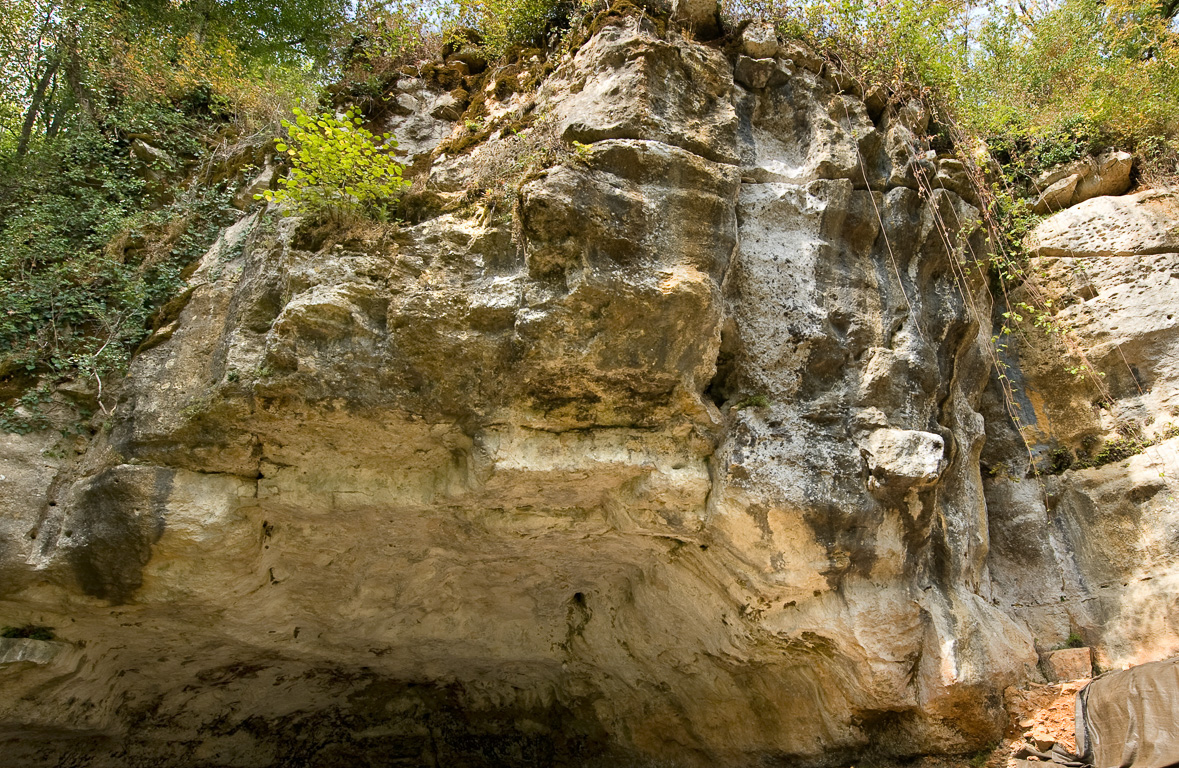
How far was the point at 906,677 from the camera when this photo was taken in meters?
4.27

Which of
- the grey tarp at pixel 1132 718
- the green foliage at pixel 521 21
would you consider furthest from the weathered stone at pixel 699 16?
the grey tarp at pixel 1132 718

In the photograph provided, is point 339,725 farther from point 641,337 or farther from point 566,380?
point 641,337

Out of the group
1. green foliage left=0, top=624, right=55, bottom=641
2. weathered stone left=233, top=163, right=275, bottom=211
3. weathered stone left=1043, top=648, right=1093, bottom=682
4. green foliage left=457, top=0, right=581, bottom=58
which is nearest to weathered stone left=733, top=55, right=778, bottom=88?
green foliage left=457, top=0, right=581, bottom=58

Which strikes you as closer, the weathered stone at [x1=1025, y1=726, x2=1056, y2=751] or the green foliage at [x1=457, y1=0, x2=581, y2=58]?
the weathered stone at [x1=1025, y1=726, x2=1056, y2=751]

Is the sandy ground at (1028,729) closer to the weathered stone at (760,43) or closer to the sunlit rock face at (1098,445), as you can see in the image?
the sunlit rock face at (1098,445)

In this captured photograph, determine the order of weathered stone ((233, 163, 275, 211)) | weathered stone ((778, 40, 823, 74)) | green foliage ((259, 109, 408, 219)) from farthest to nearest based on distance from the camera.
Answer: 1. weathered stone ((233, 163, 275, 211))
2. weathered stone ((778, 40, 823, 74))
3. green foliage ((259, 109, 408, 219))

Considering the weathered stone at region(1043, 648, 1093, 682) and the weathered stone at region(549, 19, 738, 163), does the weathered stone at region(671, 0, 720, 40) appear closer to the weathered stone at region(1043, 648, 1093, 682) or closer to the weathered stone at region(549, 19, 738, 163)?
the weathered stone at region(549, 19, 738, 163)

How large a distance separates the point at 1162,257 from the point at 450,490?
5844mm

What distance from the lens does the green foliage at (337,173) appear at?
4.33 m

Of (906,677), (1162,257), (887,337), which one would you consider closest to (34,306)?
(887,337)

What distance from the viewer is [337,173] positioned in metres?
4.44

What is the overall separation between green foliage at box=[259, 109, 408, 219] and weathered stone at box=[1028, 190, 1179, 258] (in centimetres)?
544

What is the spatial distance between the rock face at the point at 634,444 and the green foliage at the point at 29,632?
124 millimetres

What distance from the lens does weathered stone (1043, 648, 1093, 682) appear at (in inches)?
190
